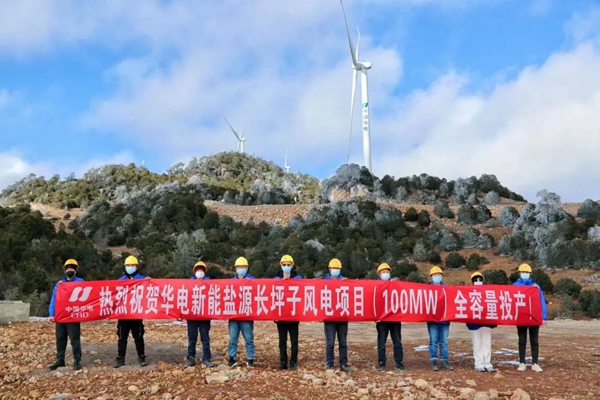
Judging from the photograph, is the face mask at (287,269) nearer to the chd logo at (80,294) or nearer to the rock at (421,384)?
the rock at (421,384)

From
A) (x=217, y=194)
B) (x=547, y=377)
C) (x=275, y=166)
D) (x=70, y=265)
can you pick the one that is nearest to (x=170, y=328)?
(x=70, y=265)

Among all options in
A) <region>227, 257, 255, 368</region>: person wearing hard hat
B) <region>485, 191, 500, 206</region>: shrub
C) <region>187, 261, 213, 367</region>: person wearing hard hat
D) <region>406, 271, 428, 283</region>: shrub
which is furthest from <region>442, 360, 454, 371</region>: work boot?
<region>485, 191, 500, 206</region>: shrub

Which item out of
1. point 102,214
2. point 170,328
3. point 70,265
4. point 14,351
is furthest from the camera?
point 102,214

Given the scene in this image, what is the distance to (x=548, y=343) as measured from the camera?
15383 mm

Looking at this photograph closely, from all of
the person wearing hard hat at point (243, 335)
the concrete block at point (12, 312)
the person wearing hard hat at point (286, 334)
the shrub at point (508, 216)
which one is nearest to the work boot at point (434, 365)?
the person wearing hard hat at point (286, 334)

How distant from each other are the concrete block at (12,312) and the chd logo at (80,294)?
9.15 metres

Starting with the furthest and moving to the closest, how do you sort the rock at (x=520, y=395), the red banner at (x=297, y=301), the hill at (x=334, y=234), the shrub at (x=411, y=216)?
the shrub at (x=411, y=216), the hill at (x=334, y=234), the red banner at (x=297, y=301), the rock at (x=520, y=395)

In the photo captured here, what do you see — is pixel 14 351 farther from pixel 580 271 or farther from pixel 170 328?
pixel 580 271

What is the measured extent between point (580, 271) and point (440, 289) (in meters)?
25.8

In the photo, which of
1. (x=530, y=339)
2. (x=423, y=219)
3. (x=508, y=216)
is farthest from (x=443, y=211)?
(x=530, y=339)

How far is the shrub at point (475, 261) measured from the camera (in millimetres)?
34906

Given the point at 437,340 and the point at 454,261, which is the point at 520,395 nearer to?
the point at 437,340

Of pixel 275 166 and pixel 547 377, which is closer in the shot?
pixel 547 377

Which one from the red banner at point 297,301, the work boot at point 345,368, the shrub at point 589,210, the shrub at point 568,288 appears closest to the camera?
the work boot at point 345,368
